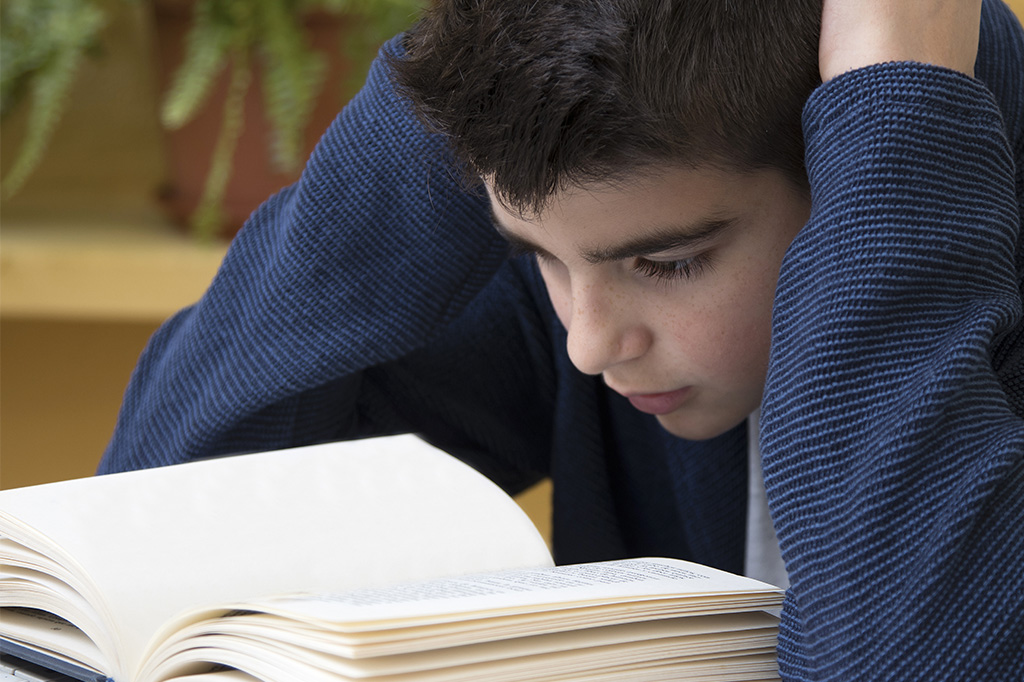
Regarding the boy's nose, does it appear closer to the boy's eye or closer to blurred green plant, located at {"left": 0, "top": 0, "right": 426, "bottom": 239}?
the boy's eye

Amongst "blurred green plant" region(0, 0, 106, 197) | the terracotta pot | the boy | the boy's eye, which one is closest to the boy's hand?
the boy

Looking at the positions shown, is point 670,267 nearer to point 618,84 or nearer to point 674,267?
point 674,267

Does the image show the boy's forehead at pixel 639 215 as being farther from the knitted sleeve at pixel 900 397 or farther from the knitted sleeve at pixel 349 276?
the knitted sleeve at pixel 349 276

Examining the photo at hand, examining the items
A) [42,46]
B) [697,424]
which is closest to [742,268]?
[697,424]

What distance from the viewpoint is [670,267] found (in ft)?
1.98

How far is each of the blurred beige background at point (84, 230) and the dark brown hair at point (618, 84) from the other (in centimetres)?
68

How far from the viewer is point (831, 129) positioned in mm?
518

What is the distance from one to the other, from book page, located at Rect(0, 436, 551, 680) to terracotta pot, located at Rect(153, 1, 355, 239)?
0.64 metres

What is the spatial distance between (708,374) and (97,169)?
3.61 feet

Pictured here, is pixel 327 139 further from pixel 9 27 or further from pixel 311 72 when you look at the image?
pixel 9 27

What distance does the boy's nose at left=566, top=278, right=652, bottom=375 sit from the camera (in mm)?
611

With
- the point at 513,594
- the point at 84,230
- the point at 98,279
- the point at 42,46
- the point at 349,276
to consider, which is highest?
the point at 42,46

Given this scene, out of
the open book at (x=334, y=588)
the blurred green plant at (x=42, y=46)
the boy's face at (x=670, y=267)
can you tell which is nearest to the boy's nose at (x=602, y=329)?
the boy's face at (x=670, y=267)

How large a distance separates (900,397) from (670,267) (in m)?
0.18
